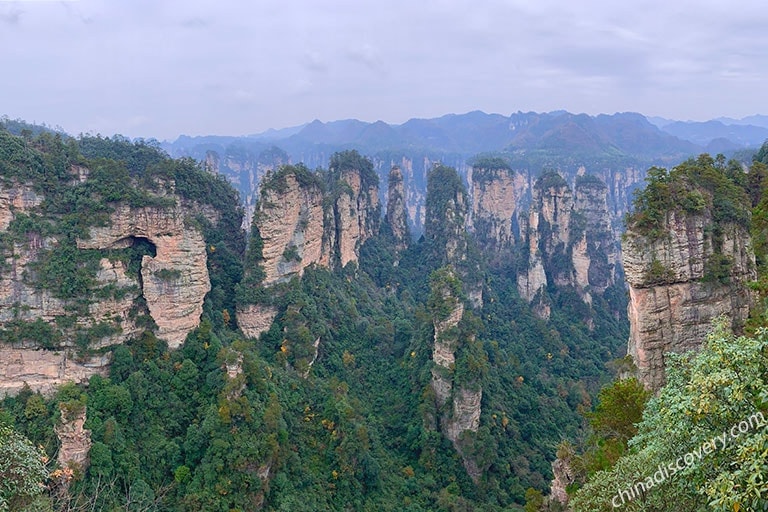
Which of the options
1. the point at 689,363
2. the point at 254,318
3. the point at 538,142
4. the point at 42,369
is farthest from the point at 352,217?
the point at 538,142

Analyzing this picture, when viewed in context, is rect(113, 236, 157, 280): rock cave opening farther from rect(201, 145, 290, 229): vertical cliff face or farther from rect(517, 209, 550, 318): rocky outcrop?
rect(201, 145, 290, 229): vertical cliff face

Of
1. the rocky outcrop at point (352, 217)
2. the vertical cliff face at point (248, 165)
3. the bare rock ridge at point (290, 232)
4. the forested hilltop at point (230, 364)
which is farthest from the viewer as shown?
the vertical cliff face at point (248, 165)

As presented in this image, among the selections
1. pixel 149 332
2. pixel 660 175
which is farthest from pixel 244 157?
pixel 660 175

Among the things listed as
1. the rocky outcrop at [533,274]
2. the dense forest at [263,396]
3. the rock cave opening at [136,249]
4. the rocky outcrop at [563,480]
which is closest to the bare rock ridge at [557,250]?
the rocky outcrop at [533,274]

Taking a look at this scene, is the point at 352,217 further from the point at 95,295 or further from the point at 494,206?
the point at 494,206

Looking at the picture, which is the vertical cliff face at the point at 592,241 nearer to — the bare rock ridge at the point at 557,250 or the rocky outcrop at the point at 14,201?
the bare rock ridge at the point at 557,250

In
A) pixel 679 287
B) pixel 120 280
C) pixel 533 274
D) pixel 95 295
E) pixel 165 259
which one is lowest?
pixel 533 274
